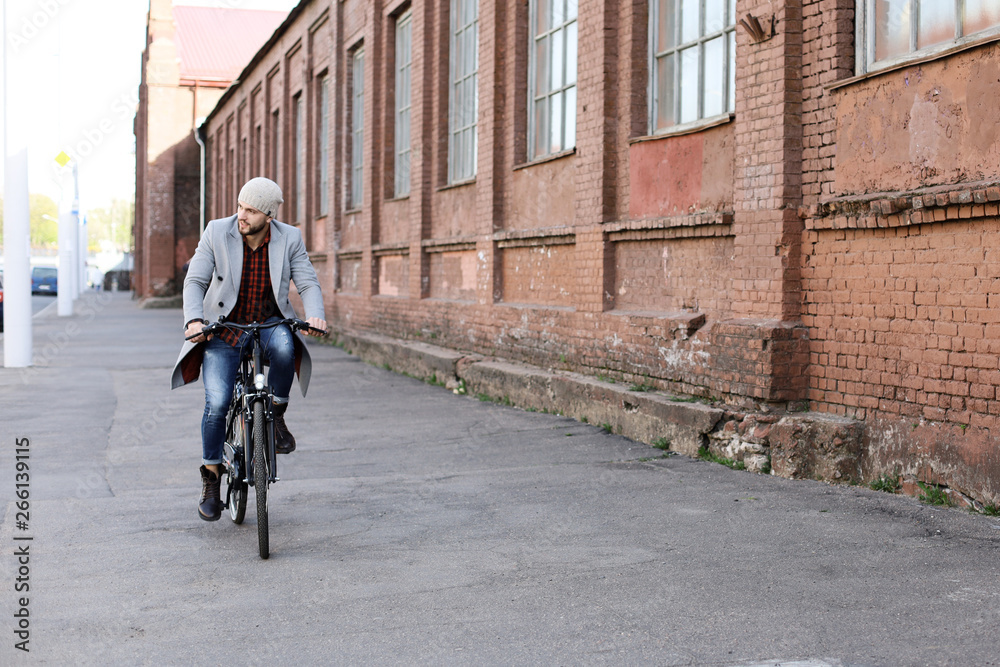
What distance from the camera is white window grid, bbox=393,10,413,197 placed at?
1620 centimetres

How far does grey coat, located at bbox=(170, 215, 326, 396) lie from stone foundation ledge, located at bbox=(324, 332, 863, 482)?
312cm

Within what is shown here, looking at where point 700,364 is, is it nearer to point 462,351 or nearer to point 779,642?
point 779,642

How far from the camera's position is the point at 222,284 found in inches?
210

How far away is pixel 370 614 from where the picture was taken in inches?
158

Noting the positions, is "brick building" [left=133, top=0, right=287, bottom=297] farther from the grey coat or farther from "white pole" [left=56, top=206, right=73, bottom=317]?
Result: the grey coat

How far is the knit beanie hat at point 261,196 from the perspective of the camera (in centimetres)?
527

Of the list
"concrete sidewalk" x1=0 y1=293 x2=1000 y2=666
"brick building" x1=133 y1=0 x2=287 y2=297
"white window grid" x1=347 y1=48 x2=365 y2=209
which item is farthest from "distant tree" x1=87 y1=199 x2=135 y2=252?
"concrete sidewalk" x1=0 y1=293 x2=1000 y2=666

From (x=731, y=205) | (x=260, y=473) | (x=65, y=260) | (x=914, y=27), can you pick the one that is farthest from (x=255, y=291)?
(x=65, y=260)

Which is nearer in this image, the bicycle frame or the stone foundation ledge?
the bicycle frame

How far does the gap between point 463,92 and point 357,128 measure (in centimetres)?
553

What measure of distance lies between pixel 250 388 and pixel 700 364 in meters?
3.81

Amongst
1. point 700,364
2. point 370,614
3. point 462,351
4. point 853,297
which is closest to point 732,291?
point 700,364

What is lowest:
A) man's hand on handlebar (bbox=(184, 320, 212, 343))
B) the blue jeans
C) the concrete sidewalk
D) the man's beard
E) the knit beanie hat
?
the concrete sidewalk

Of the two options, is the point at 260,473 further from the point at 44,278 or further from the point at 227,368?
the point at 44,278
